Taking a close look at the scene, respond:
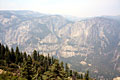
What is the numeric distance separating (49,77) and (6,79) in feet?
51.8

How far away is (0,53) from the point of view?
97.8 m

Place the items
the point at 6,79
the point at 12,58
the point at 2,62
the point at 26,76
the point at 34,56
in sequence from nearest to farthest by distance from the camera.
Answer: the point at 6,79, the point at 26,76, the point at 2,62, the point at 12,58, the point at 34,56

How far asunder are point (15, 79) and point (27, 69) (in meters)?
4.47

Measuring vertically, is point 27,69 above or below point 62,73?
below

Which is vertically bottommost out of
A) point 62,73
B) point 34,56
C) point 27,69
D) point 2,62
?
point 34,56

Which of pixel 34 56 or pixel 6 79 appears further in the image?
pixel 34 56

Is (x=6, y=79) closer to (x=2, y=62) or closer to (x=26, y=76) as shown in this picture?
(x=26, y=76)

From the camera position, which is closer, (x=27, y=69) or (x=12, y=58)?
(x=27, y=69)

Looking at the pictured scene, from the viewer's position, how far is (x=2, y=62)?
8050 centimetres

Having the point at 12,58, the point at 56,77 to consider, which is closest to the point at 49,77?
the point at 56,77

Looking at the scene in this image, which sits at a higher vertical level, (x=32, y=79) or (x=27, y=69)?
(x=27, y=69)

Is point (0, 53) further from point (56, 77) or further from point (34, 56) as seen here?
point (56, 77)

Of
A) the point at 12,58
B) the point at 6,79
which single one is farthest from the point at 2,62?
the point at 6,79

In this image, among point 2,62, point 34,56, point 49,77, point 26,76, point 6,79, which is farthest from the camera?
point 34,56
